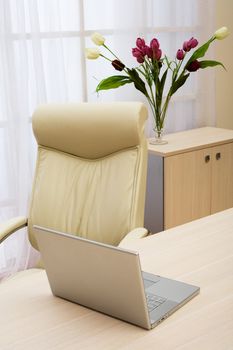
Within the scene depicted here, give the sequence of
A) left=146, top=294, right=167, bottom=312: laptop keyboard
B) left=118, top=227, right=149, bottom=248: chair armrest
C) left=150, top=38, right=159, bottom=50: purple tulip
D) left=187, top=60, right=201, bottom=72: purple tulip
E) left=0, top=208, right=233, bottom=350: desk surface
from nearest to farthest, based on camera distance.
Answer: left=0, top=208, right=233, bottom=350: desk surface
left=146, top=294, right=167, bottom=312: laptop keyboard
left=118, top=227, right=149, bottom=248: chair armrest
left=150, top=38, right=159, bottom=50: purple tulip
left=187, top=60, right=201, bottom=72: purple tulip

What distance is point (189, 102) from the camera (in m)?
3.54

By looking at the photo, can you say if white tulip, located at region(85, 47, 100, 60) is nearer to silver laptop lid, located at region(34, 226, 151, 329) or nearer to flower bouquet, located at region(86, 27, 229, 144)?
flower bouquet, located at region(86, 27, 229, 144)

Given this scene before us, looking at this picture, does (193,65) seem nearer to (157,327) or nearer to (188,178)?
(188,178)

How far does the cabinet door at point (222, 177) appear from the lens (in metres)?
3.19

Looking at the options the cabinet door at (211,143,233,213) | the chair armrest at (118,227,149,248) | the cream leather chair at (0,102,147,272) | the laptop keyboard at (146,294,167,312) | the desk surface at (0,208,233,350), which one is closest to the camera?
the desk surface at (0,208,233,350)

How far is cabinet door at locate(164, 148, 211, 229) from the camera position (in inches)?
116

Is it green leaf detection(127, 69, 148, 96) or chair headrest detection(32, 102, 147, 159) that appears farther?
green leaf detection(127, 69, 148, 96)

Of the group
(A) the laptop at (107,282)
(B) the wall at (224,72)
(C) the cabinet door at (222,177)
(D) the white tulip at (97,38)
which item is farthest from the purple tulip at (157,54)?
(A) the laptop at (107,282)

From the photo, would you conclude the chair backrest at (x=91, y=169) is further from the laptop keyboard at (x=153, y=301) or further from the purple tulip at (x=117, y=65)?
the purple tulip at (x=117, y=65)

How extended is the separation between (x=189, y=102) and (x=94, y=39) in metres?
1.05

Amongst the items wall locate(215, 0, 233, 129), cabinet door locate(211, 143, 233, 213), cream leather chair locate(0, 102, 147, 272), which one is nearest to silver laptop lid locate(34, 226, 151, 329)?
cream leather chair locate(0, 102, 147, 272)

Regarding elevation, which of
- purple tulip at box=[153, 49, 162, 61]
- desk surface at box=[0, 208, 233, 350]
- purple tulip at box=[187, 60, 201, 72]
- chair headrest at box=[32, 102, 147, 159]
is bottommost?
desk surface at box=[0, 208, 233, 350]

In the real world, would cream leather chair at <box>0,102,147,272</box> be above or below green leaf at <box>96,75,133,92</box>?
below

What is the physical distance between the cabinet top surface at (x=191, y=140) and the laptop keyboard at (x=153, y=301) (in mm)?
1642
